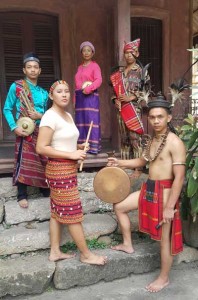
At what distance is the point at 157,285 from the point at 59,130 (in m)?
1.73

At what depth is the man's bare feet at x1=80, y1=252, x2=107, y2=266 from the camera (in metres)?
3.20

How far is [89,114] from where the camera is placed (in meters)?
4.42

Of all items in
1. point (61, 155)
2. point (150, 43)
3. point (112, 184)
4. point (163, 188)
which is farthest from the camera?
point (150, 43)

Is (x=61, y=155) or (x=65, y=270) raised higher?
(x=61, y=155)

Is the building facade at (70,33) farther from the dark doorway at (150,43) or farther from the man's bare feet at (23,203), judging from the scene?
the man's bare feet at (23,203)

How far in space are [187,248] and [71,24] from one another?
4129 millimetres

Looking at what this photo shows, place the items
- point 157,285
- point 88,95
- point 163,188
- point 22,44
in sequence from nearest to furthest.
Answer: point 163,188, point 157,285, point 88,95, point 22,44

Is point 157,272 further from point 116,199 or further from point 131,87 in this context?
point 131,87

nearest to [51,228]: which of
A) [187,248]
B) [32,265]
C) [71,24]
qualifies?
[32,265]

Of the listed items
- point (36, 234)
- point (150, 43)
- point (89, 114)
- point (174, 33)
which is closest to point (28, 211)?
point (36, 234)

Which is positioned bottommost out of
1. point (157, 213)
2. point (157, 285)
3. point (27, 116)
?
point (157, 285)

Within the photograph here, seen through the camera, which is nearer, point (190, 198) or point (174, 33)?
point (190, 198)

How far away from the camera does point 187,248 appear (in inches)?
145

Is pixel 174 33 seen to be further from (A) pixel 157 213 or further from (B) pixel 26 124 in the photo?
(A) pixel 157 213
